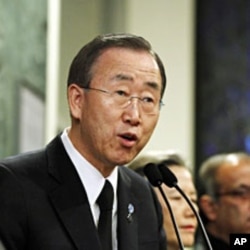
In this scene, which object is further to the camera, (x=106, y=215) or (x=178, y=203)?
(x=178, y=203)

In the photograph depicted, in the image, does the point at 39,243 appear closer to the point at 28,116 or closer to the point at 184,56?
the point at 28,116

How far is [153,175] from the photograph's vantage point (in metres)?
2.25

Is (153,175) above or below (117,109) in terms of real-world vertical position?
below

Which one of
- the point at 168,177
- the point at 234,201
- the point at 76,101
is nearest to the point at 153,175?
the point at 168,177

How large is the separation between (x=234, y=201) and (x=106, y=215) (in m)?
1.44

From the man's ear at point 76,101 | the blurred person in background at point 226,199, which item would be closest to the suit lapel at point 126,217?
the man's ear at point 76,101

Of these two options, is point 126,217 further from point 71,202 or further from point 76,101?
point 76,101

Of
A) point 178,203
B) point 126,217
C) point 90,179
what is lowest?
point 178,203

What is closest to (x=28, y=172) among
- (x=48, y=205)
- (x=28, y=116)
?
(x=48, y=205)

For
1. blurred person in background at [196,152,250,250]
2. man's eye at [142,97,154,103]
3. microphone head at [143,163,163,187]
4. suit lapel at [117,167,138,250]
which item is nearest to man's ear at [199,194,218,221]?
blurred person in background at [196,152,250,250]

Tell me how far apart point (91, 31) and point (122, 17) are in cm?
25

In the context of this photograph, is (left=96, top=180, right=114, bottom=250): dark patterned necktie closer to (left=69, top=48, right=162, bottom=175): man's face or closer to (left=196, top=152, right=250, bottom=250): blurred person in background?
(left=69, top=48, right=162, bottom=175): man's face

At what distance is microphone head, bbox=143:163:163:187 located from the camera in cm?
224

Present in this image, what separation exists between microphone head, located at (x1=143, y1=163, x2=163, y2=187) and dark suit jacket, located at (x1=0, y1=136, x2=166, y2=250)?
0.35 feet
